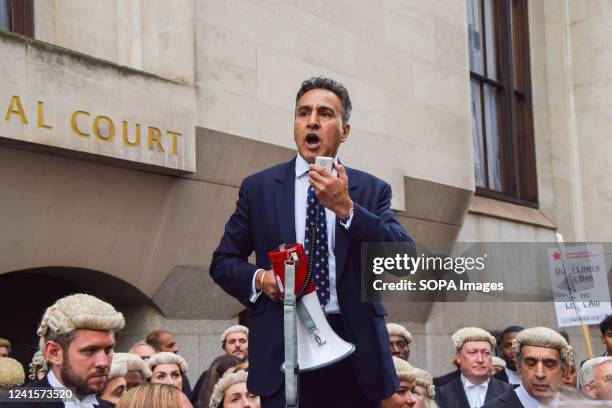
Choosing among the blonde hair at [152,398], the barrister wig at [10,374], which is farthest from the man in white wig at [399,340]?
the blonde hair at [152,398]

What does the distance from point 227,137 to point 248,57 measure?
0.80m

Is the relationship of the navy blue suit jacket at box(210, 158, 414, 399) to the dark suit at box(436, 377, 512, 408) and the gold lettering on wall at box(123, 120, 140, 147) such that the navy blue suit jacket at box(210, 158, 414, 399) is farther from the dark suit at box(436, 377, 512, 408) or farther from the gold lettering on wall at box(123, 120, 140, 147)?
the dark suit at box(436, 377, 512, 408)

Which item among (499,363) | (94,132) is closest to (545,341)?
(499,363)

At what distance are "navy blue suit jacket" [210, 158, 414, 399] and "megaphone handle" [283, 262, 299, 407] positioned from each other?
18 centimetres

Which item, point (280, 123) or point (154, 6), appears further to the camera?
point (280, 123)

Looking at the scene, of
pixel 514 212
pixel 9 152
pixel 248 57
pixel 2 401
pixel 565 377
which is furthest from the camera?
pixel 514 212

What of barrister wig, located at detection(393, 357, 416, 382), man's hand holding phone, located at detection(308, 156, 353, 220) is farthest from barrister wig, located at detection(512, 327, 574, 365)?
man's hand holding phone, located at detection(308, 156, 353, 220)

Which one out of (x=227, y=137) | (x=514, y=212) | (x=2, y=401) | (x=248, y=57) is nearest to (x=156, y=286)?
(x=227, y=137)

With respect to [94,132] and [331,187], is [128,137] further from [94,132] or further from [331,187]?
[331,187]

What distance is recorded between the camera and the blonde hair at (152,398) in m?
3.76

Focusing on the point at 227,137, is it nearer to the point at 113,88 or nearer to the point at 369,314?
the point at 113,88

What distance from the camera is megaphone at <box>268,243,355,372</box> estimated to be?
3.31 m

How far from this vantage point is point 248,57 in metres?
9.19

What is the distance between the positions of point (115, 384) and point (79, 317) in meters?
1.62
